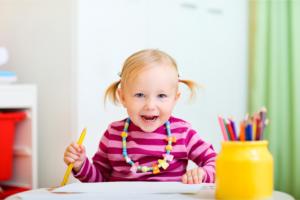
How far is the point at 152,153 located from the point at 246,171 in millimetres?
401

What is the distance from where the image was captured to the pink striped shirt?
3.90 ft

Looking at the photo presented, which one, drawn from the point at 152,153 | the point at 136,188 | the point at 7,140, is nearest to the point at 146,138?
the point at 152,153

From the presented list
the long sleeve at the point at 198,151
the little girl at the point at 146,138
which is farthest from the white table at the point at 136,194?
the long sleeve at the point at 198,151

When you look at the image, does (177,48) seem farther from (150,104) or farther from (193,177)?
(193,177)

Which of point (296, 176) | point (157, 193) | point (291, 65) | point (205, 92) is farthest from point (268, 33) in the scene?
point (157, 193)

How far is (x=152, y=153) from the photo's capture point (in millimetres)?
1189

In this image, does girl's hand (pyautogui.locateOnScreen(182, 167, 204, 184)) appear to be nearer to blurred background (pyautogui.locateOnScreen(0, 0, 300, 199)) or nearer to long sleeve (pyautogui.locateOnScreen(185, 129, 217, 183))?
long sleeve (pyautogui.locateOnScreen(185, 129, 217, 183))

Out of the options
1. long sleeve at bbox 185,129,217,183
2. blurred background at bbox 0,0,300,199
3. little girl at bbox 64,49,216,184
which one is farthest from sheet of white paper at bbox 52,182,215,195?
blurred background at bbox 0,0,300,199

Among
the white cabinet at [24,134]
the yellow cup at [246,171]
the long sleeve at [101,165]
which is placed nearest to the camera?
the yellow cup at [246,171]

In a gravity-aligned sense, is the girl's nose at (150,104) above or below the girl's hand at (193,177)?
above

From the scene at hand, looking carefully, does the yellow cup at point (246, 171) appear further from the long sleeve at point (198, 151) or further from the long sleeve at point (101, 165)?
the long sleeve at point (101, 165)

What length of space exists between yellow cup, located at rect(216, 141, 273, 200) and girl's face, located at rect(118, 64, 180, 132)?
305mm

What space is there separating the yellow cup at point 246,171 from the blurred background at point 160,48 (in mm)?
1459

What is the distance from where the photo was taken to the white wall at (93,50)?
226 centimetres
